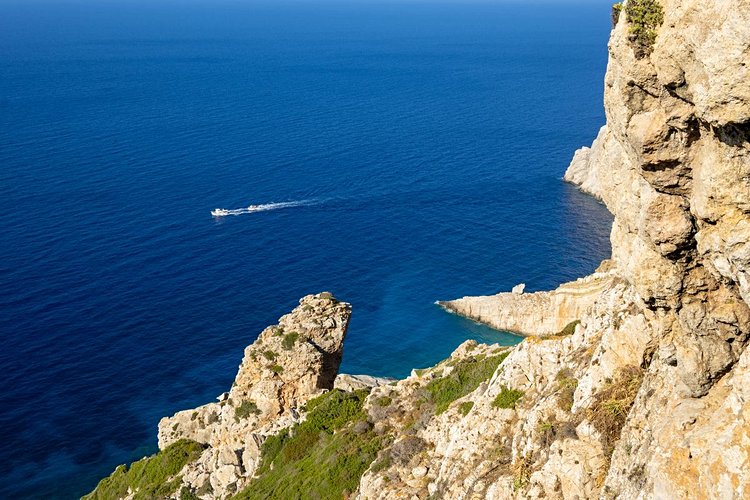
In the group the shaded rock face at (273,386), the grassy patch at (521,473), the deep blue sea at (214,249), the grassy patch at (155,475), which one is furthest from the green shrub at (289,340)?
the grassy patch at (521,473)

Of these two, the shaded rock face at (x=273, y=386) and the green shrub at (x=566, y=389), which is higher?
the green shrub at (x=566, y=389)

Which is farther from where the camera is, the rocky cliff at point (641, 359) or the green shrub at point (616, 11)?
the green shrub at point (616, 11)

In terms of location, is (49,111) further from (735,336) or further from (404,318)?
(735,336)

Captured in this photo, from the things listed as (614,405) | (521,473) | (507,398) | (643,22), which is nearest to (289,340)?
(507,398)

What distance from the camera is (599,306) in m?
27.2

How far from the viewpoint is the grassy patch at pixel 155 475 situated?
50250mm

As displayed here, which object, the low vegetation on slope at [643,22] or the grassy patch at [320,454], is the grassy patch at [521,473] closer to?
the low vegetation on slope at [643,22]

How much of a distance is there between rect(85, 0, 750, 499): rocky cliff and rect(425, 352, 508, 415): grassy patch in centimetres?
18

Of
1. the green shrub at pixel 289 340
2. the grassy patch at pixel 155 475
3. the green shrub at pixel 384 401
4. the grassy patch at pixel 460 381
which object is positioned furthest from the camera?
the green shrub at pixel 289 340

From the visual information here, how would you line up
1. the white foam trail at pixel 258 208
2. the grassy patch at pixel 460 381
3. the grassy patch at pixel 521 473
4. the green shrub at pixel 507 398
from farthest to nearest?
the white foam trail at pixel 258 208
the grassy patch at pixel 460 381
the green shrub at pixel 507 398
the grassy patch at pixel 521 473

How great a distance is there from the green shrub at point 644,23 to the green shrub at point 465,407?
2139cm

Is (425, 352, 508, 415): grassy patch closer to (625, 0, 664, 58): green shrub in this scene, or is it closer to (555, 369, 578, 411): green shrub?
(555, 369, 578, 411): green shrub

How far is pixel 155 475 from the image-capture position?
2077 inches

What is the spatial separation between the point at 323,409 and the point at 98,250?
77800mm
